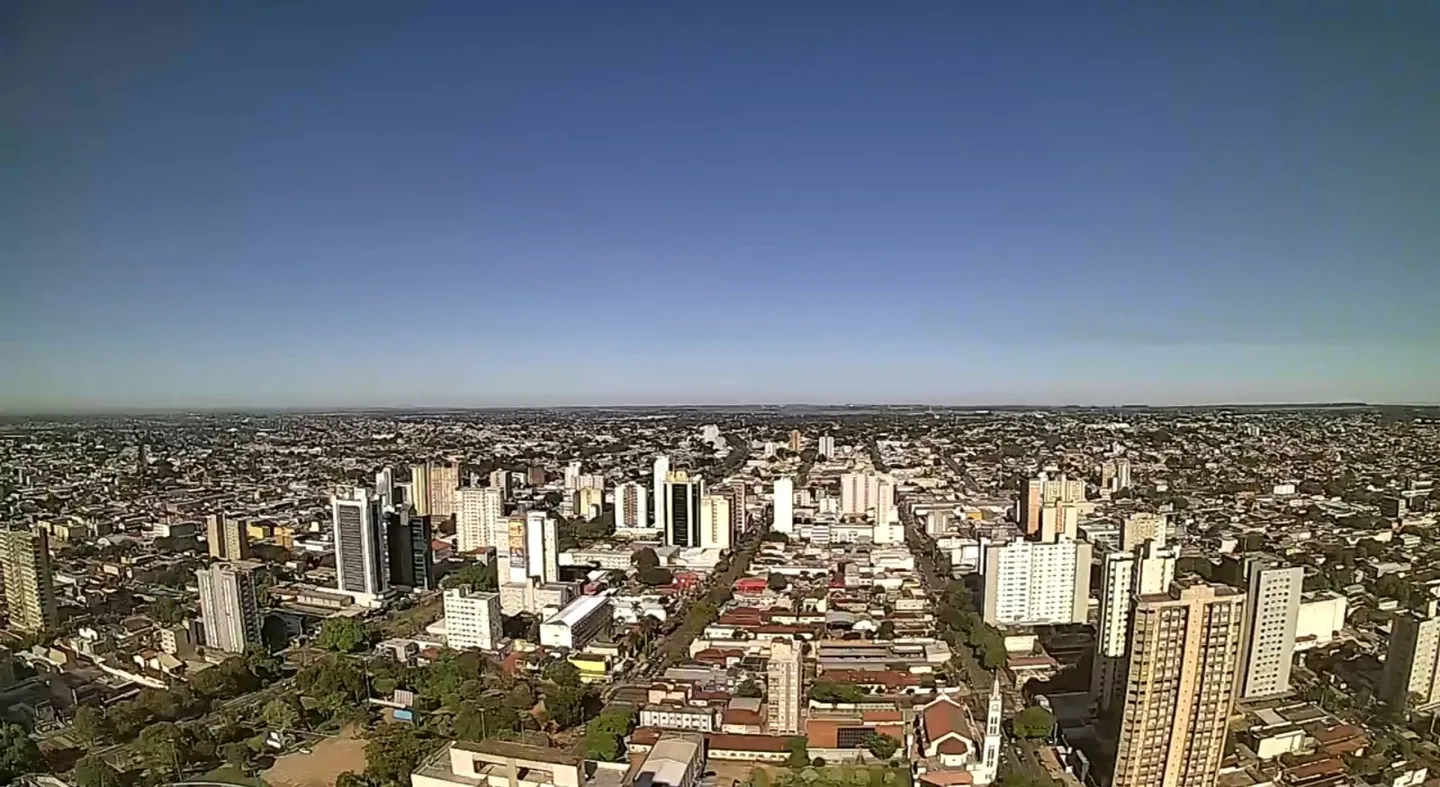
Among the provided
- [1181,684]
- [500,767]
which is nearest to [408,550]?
[500,767]

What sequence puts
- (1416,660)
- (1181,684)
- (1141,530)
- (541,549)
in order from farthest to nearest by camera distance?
1. (541,549)
2. (1141,530)
3. (1416,660)
4. (1181,684)

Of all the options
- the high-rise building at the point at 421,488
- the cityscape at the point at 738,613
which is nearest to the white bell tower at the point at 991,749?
the cityscape at the point at 738,613

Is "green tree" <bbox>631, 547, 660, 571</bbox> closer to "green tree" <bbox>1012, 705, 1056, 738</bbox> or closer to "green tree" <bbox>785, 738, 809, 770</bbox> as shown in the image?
"green tree" <bbox>785, 738, 809, 770</bbox>

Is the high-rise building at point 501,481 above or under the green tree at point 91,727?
above

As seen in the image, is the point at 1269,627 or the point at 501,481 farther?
the point at 501,481

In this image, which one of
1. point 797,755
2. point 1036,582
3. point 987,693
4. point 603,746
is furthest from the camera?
point 1036,582

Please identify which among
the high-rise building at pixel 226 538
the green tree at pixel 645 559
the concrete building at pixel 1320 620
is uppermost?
the high-rise building at pixel 226 538

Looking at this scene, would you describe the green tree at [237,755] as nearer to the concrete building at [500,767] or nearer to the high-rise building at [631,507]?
the concrete building at [500,767]

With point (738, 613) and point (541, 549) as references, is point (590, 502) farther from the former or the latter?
point (738, 613)
